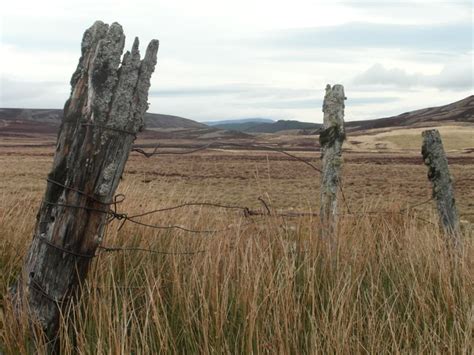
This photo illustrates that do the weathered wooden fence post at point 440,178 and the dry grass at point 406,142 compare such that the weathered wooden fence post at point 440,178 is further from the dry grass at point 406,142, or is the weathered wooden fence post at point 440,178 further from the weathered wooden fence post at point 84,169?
the dry grass at point 406,142

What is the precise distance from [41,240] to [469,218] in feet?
40.1

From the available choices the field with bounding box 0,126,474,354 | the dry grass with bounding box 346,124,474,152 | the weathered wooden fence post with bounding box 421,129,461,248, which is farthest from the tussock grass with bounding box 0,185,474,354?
the dry grass with bounding box 346,124,474,152

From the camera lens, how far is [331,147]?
4.00 m

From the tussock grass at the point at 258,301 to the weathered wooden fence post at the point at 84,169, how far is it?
0.46ft

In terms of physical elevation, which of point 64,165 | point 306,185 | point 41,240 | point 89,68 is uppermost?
point 89,68

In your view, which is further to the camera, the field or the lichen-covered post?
the lichen-covered post

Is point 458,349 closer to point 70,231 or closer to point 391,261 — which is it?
point 391,261

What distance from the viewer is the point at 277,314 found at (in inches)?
100

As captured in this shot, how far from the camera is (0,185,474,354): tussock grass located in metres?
2.53

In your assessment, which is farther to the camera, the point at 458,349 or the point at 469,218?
the point at 469,218

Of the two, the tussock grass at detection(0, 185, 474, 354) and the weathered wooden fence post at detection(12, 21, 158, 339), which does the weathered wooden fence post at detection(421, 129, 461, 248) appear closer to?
the tussock grass at detection(0, 185, 474, 354)

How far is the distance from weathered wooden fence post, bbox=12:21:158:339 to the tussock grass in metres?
0.14

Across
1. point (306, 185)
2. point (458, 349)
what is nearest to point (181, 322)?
point (458, 349)

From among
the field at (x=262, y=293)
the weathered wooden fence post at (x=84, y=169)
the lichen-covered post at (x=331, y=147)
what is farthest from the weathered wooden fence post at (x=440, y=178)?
the weathered wooden fence post at (x=84, y=169)
